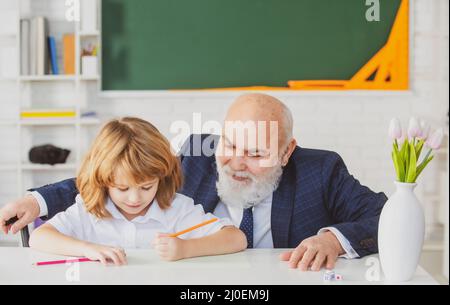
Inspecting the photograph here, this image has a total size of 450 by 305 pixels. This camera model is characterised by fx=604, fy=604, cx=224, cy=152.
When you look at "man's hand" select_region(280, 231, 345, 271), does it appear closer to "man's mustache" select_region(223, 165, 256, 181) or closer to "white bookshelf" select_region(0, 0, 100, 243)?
"man's mustache" select_region(223, 165, 256, 181)

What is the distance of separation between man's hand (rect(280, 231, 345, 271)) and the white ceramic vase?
106 mm

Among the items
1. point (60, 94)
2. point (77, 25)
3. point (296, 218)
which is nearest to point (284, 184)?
point (296, 218)

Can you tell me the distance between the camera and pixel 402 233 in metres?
0.91

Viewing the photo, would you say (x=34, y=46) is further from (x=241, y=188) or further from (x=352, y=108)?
(x=352, y=108)

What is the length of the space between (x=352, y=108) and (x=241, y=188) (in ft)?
1.96

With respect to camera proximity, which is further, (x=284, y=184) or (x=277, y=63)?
(x=277, y=63)

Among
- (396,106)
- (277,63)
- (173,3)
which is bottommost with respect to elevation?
(396,106)

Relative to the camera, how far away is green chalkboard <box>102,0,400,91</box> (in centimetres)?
163

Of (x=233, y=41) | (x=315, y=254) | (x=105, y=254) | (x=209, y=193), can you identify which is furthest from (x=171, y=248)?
(x=233, y=41)

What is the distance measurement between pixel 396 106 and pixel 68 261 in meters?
1.13
